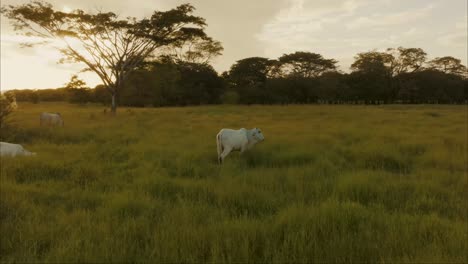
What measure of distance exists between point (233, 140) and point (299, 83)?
4530cm

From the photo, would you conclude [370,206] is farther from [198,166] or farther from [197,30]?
[197,30]

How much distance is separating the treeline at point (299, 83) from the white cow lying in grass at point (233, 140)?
1503 inches

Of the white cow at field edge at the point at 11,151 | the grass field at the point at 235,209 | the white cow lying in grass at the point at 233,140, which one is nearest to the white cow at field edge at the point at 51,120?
the white cow at field edge at the point at 11,151

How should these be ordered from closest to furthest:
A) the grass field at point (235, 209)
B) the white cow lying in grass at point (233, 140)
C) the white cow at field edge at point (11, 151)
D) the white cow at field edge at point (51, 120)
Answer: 1. the grass field at point (235, 209)
2. the white cow at field edge at point (11, 151)
3. the white cow lying in grass at point (233, 140)
4. the white cow at field edge at point (51, 120)

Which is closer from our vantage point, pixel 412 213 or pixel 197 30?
pixel 412 213

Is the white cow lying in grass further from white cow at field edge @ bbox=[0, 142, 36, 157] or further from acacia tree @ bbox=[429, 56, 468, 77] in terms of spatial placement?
acacia tree @ bbox=[429, 56, 468, 77]

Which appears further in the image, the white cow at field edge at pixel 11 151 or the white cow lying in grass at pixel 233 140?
the white cow lying in grass at pixel 233 140

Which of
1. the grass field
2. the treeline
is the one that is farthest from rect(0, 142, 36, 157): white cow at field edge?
the treeline

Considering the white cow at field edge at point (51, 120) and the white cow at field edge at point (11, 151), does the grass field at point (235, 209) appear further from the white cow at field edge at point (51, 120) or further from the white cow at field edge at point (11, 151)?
the white cow at field edge at point (51, 120)

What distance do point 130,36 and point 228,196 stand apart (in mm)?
21564

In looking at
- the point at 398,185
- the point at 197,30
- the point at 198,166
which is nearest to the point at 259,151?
the point at 198,166

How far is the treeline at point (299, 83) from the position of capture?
4734 cm

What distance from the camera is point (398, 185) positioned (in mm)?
Answer: 4738

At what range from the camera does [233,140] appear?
7438mm
